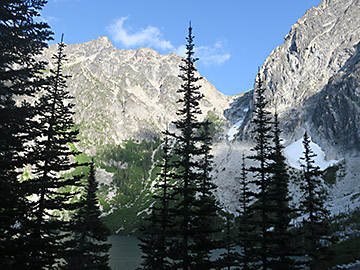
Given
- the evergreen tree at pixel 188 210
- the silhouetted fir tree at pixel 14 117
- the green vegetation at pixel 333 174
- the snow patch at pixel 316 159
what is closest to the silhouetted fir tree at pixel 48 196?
the silhouetted fir tree at pixel 14 117

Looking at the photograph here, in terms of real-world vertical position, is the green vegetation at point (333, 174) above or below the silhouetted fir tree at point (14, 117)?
above

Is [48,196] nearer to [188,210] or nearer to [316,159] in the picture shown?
[188,210]

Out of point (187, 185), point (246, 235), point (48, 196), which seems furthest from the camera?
point (246, 235)

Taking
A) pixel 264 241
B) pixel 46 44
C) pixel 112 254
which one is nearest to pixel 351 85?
pixel 112 254

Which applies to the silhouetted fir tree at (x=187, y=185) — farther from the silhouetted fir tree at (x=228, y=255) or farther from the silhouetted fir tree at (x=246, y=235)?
the silhouetted fir tree at (x=246, y=235)

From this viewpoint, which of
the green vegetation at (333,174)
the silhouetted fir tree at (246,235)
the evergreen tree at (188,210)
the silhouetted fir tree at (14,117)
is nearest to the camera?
the silhouetted fir tree at (14,117)

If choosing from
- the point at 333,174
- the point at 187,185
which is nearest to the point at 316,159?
the point at 333,174

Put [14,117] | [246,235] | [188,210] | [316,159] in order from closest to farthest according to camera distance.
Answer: [14,117] < [188,210] < [246,235] < [316,159]

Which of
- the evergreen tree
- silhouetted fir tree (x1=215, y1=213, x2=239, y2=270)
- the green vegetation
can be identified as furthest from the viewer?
the green vegetation

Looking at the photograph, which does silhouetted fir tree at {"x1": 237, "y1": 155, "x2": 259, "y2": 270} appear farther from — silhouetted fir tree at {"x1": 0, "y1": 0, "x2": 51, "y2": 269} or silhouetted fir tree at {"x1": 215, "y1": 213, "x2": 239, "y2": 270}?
silhouetted fir tree at {"x1": 0, "y1": 0, "x2": 51, "y2": 269}

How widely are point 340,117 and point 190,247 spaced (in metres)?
210

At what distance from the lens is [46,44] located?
17109 mm

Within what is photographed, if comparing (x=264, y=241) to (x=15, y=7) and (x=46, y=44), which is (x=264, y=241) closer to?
(x=46, y=44)

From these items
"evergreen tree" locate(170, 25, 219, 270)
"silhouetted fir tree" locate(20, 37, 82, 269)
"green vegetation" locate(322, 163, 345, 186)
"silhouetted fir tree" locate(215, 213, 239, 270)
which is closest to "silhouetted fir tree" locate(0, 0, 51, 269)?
"silhouetted fir tree" locate(20, 37, 82, 269)
